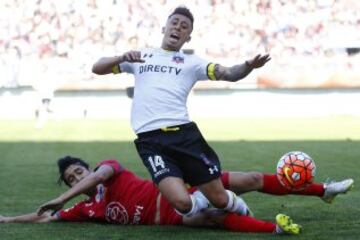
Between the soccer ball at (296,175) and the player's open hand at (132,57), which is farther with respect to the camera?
the soccer ball at (296,175)

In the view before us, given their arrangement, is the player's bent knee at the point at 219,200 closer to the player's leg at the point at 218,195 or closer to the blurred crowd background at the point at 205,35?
the player's leg at the point at 218,195

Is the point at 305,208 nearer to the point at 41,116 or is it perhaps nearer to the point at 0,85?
the point at 41,116

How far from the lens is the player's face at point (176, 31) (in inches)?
253

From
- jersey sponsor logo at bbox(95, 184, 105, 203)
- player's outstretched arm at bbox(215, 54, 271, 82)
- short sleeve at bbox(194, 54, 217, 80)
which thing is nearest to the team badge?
short sleeve at bbox(194, 54, 217, 80)

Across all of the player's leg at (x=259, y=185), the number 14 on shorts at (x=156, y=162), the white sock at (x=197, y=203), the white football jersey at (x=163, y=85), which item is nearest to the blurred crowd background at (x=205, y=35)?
the player's leg at (x=259, y=185)

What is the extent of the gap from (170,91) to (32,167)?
22.2 ft

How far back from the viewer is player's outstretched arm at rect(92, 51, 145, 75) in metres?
5.99

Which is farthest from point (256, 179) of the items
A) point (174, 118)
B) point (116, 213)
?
point (116, 213)

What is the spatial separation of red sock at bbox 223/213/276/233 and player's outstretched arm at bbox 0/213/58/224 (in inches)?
62.8

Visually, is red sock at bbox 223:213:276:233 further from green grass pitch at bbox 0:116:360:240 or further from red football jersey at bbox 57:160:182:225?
red football jersey at bbox 57:160:182:225

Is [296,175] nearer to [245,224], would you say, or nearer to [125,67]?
[245,224]

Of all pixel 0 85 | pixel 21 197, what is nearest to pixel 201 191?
pixel 21 197

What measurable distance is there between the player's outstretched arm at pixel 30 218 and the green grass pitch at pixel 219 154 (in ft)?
0.47

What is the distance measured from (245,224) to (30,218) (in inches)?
75.2
